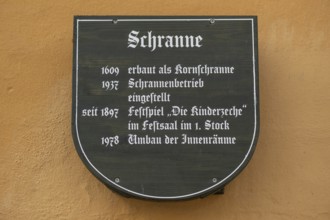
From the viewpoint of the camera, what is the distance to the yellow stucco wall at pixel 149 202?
265 centimetres

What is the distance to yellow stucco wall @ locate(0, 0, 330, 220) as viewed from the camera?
2650 millimetres

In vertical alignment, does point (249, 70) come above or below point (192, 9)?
below

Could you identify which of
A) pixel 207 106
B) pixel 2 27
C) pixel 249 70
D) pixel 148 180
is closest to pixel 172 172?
pixel 148 180

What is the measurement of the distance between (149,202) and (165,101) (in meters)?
0.44

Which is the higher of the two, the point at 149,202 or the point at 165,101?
the point at 165,101

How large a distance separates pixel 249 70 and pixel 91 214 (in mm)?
924

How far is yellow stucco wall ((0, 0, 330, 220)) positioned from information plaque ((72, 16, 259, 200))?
0.46 feet

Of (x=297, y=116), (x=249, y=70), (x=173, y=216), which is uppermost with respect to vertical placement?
(x=249, y=70)

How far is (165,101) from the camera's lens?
263 centimetres

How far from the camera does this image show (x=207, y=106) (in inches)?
103

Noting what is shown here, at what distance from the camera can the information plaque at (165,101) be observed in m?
2.55

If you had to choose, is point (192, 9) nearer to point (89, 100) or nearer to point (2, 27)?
point (89, 100)

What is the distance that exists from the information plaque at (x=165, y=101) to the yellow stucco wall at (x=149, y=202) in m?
0.14

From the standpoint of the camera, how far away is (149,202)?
2656mm
